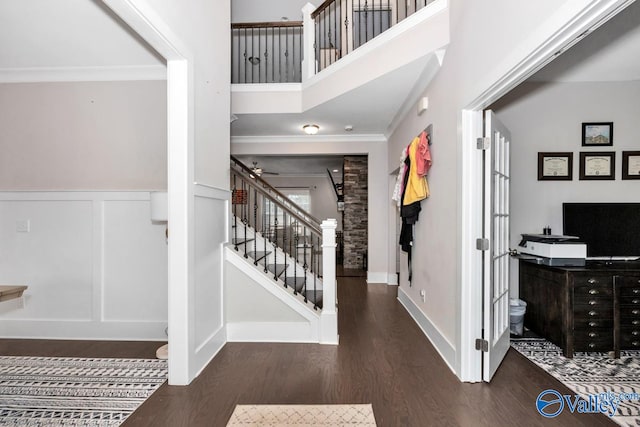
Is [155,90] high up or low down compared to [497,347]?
up

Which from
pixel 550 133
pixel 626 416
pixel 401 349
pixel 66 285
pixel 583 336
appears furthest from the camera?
pixel 550 133

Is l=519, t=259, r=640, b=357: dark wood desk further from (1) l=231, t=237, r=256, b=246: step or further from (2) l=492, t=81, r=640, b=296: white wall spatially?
(1) l=231, t=237, r=256, b=246: step

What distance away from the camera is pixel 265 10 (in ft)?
18.3

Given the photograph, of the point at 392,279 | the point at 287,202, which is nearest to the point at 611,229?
the point at 392,279

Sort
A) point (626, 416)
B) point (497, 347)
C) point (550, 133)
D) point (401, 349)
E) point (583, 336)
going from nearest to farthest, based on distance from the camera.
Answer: point (626, 416)
point (497, 347)
point (583, 336)
point (401, 349)
point (550, 133)

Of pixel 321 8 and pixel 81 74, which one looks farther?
pixel 321 8

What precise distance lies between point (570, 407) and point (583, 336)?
97 cm

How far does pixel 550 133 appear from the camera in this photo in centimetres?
341

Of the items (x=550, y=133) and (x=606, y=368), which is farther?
(x=550, y=133)

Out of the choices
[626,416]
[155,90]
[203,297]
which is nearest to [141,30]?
[155,90]

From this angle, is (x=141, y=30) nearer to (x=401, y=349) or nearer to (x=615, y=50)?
(x=401, y=349)

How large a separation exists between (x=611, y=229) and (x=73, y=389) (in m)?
5.04

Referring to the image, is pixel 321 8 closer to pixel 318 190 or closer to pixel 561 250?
pixel 561 250

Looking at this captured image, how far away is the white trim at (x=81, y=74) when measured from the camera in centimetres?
304
